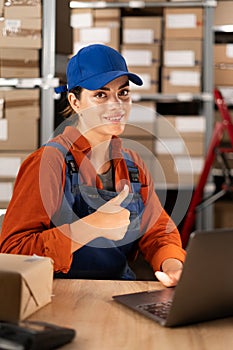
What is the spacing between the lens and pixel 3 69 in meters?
3.63

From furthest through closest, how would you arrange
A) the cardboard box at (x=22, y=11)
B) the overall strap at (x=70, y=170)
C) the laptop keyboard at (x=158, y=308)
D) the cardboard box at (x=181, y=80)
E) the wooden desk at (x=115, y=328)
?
the cardboard box at (x=181, y=80) → the cardboard box at (x=22, y=11) → the overall strap at (x=70, y=170) → the laptop keyboard at (x=158, y=308) → the wooden desk at (x=115, y=328)

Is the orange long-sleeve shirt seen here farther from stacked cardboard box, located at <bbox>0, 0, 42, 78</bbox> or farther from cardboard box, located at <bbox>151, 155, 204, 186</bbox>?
cardboard box, located at <bbox>151, 155, 204, 186</bbox>

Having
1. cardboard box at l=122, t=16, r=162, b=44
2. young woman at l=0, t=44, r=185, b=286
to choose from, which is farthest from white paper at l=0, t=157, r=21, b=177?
young woman at l=0, t=44, r=185, b=286

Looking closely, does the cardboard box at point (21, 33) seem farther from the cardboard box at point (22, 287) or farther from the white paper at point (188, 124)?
the cardboard box at point (22, 287)

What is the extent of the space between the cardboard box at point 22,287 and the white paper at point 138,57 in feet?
9.76

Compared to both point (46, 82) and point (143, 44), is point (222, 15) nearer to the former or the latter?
point (143, 44)

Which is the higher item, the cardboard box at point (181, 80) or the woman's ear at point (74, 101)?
the woman's ear at point (74, 101)

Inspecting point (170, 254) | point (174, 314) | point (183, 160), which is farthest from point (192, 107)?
point (174, 314)

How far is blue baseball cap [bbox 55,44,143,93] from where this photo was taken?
1764mm

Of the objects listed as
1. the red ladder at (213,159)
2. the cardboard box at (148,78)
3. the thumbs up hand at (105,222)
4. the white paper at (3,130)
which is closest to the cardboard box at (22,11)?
the white paper at (3,130)

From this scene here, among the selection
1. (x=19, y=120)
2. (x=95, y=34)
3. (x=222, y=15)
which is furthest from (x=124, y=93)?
(x=222, y=15)

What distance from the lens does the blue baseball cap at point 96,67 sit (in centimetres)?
176

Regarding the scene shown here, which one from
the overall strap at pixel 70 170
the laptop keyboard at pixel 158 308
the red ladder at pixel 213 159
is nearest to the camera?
the laptop keyboard at pixel 158 308

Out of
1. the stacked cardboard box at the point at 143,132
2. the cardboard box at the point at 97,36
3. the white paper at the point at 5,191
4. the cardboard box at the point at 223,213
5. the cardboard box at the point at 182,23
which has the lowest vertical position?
the cardboard box at the point at 223,213
